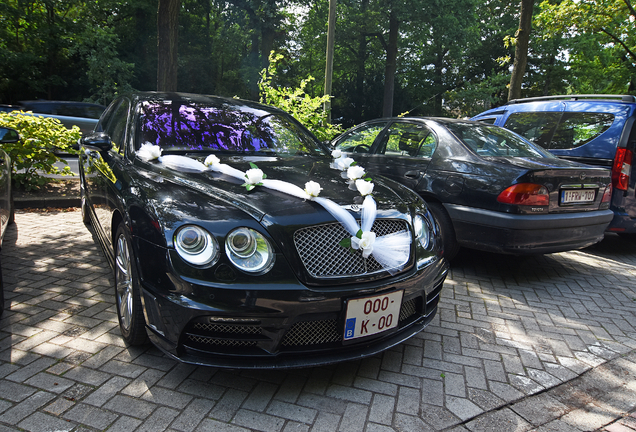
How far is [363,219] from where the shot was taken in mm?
2502

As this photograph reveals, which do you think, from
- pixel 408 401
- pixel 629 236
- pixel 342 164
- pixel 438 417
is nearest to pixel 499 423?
pixel 438 417

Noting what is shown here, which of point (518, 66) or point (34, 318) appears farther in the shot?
point (518, 66)

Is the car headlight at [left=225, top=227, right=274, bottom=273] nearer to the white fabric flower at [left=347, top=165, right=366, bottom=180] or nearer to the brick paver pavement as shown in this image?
the brick paver pavement

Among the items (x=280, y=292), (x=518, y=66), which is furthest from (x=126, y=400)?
(x=518, y=66)

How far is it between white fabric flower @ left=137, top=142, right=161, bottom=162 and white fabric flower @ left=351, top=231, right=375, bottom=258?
1.52 metres

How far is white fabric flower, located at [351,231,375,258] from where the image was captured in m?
2.37

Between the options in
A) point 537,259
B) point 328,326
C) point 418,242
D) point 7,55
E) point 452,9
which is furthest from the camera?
point 452,9

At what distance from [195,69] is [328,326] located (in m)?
28.2

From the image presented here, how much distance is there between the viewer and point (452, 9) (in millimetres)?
23984

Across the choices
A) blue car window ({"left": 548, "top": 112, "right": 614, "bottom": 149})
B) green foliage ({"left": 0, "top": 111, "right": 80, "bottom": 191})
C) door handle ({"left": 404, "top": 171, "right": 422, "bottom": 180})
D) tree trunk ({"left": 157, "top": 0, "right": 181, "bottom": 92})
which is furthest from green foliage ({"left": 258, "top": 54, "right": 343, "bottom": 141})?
blue car window ({"left": 548, "top": 112, "right": 614, "bottom": 149})

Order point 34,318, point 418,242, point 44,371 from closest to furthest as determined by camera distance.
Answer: point 44,371 < point 418,242 < point 34,318

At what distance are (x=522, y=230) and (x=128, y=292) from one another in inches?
130

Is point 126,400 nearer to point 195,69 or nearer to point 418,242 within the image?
point 418,242

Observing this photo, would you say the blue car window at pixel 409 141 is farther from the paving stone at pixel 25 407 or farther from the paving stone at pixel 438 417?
the paving stone at pixel 25 407
